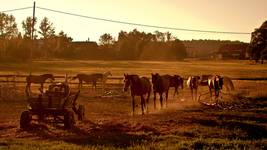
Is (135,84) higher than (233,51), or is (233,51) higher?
(233,51)

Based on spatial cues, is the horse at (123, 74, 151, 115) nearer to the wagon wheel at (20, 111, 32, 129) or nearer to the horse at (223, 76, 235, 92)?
the wagon wheel at (20, 111, 32, 129)

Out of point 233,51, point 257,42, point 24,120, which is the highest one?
point 257,42

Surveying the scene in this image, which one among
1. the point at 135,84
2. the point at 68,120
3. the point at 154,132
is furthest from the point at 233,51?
the point at 154,132

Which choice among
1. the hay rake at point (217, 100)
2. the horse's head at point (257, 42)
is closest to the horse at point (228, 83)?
the hay rake at point (217, 100)

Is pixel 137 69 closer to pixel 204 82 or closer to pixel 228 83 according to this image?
pixel 204 82

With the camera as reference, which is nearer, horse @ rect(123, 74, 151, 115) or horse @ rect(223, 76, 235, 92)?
horse @ rect(123, 74, 151, 115)

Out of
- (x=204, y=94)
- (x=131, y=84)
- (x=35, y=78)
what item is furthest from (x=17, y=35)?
(x=131, y=84)

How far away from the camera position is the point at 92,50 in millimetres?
158125

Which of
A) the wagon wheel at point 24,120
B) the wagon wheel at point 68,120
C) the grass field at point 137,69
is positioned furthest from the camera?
the grass field at point 137,69

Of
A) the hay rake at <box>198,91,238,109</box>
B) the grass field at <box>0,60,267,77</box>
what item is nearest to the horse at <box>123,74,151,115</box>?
the hay rake at <box>198,91,238,109</box>

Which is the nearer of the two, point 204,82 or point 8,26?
point 204,82

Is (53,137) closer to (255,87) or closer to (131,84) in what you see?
(131,84)

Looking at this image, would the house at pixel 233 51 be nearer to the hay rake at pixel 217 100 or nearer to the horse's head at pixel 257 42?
the horse's head at pixel 257 42

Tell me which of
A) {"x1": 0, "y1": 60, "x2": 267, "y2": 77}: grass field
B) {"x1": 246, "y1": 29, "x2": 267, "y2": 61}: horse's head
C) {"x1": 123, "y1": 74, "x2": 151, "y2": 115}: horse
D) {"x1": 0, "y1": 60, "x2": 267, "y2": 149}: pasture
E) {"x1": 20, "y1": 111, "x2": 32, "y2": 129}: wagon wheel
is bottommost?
{"x1": 0, "y1": 60, "x2": 267, "y2": 77}: grass field
